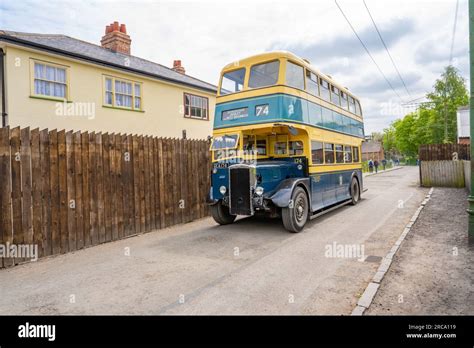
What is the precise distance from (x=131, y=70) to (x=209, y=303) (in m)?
14.9

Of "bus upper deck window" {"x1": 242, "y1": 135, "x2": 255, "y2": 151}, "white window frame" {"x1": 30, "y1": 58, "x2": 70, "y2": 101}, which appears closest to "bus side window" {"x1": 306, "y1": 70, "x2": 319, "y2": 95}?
"bus upper deck window" {"x1": 242, "y1": 135, "x2": 255, "y2": 151}

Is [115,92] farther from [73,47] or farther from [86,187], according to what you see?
[86,187]

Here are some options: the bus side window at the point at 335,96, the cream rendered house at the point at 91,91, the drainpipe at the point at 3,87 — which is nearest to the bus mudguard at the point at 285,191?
the bus side window at the point at 335,96

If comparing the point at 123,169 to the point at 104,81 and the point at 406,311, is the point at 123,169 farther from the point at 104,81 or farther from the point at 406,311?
the point at 104,81

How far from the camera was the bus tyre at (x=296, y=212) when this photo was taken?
7.55 m

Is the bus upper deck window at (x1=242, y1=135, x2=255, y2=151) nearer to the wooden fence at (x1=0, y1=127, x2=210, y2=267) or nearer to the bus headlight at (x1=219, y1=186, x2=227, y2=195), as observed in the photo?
the bus headlight at (x1=219, y1=186, x2=227, y2=195)

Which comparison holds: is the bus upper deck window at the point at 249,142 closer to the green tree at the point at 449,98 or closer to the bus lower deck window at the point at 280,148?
the bus lower deck window at the point at 280,148

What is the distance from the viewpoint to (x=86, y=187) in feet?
22.5

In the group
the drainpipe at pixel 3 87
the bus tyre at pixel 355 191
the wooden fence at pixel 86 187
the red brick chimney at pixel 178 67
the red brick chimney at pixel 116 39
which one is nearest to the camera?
the wooden fence at pixel 86 187

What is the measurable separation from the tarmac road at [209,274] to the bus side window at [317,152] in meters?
2.18

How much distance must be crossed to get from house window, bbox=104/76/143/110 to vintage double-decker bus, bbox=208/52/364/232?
8212 millimetres

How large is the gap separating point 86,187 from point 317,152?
6462 mm
